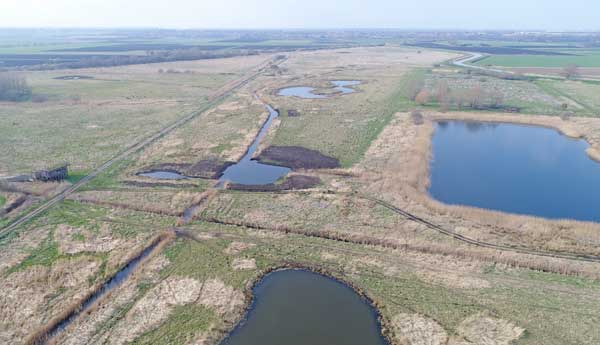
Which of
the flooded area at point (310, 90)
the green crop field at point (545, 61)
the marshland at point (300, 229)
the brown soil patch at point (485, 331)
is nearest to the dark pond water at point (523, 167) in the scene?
the marshland at point (300, 229)

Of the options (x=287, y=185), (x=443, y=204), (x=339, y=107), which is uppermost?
(x=339, y=107)

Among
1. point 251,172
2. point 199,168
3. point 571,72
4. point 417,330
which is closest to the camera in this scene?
point 417,330

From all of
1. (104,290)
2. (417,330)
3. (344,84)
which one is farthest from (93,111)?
(417,330)

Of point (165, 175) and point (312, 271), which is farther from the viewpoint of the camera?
point (165, 175)

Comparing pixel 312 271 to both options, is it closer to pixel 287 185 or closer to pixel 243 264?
pixel 243 264

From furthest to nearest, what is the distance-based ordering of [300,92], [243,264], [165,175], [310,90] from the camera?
1. [310,90]
2. [300,92]
3. [165,175]
4. [243,264]

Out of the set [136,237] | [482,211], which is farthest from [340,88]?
[136,237]

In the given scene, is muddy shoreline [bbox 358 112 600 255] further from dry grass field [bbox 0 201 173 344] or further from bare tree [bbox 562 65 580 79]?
bare tree [bbox 562 65 580 79]

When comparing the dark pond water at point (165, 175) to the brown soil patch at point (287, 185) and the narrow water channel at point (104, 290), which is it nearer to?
the brown soil patch at point (287, 185)
